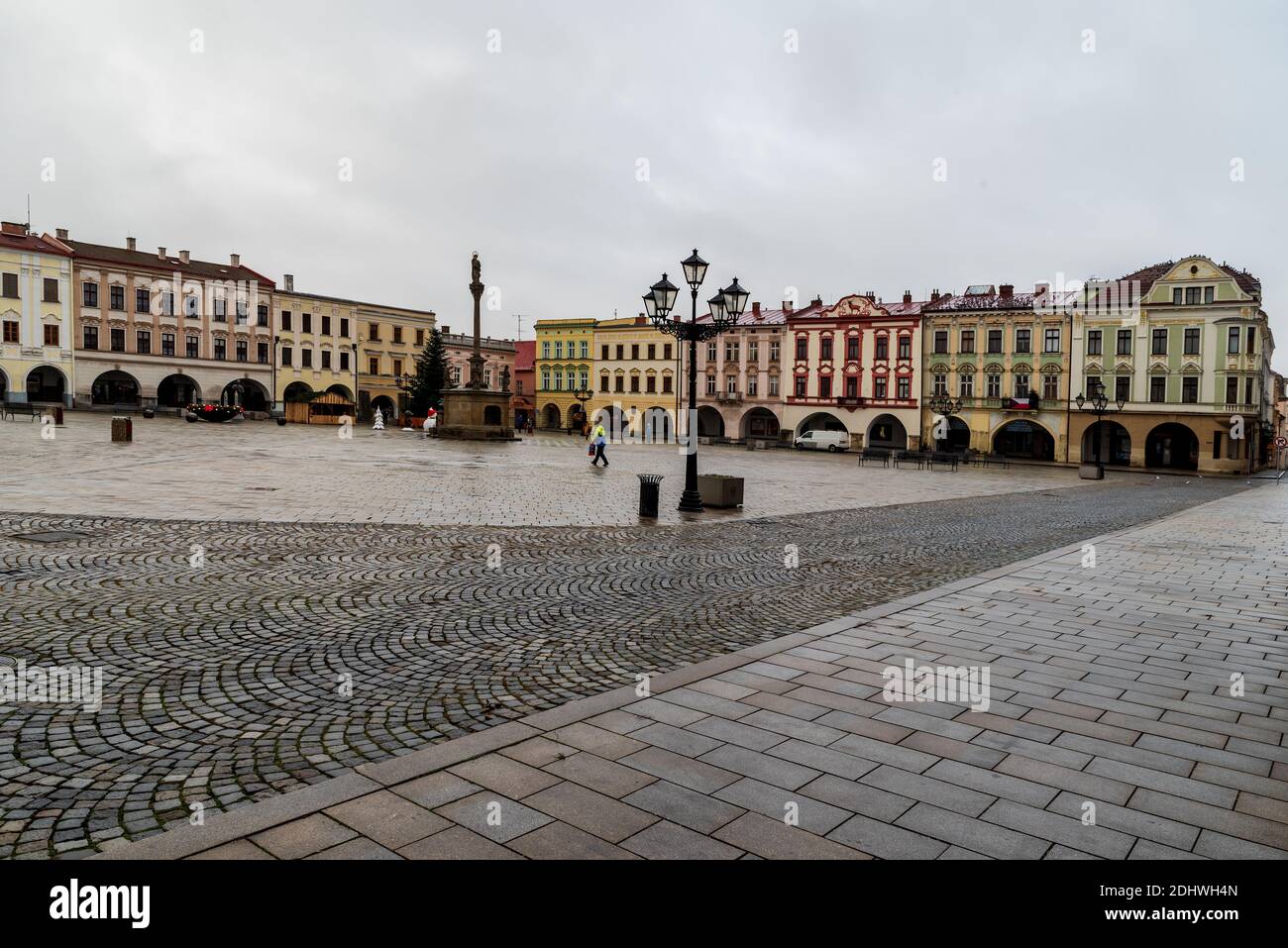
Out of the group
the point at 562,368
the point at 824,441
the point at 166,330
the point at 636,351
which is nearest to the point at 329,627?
the point at 824,441

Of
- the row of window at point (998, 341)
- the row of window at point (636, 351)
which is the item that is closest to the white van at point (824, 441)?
the row of window at point (998, 341)

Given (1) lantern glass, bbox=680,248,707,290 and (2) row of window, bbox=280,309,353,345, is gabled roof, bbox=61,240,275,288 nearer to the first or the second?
(2) row of window, bbox=280,309,353,345

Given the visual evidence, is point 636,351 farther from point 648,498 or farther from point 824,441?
point 648,498

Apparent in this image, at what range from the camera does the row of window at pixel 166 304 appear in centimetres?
6055

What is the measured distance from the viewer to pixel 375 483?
1955 centimetres

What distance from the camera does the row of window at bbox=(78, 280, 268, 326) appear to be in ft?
199

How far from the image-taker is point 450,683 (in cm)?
570

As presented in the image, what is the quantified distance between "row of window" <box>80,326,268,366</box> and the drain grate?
5808 cm

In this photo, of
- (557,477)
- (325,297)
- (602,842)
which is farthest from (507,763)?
(325,297)

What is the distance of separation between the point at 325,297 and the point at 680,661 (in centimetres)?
7294

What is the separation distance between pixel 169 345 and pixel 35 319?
845cm

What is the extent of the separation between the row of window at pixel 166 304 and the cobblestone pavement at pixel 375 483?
29.2m

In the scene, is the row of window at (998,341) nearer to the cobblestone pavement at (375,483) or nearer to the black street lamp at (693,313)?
the cobblestone pavement at (375,483)
